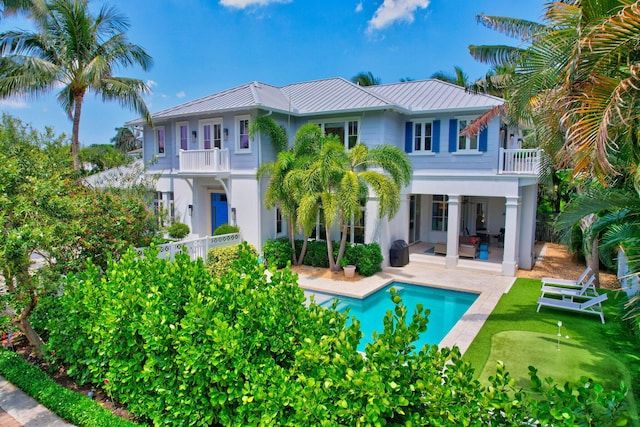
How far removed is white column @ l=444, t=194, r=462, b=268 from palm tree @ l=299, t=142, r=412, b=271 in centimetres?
359

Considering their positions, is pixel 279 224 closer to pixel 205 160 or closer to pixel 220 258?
pixel 220 258

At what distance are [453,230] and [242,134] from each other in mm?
10866

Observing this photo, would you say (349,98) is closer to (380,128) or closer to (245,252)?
(380,128)

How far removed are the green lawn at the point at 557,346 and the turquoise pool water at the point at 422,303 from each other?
4.71 ft

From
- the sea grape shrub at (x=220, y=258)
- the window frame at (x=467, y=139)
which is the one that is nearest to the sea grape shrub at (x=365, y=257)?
the sea grape shrub at (x=220, y=258)

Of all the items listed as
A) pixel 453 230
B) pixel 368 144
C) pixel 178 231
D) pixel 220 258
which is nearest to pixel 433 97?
pixel 368 144

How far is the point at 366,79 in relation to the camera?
38156 mm

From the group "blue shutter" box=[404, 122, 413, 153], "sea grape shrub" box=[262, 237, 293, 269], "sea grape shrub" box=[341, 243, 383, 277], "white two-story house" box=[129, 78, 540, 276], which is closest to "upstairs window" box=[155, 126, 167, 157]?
"white two-story house" box=[129, 78, 540, 276]

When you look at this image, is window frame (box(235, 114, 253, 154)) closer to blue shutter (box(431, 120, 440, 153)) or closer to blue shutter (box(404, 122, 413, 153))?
blue shutter (box(404, 122, 413, 153))

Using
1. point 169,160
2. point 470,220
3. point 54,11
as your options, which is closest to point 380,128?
point 470,220

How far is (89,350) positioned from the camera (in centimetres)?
657

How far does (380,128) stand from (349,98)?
2.81m

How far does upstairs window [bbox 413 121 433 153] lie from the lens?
18.3 metres

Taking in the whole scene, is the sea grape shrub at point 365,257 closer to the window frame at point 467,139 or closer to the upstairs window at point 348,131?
the upstairs window at point 348,131
